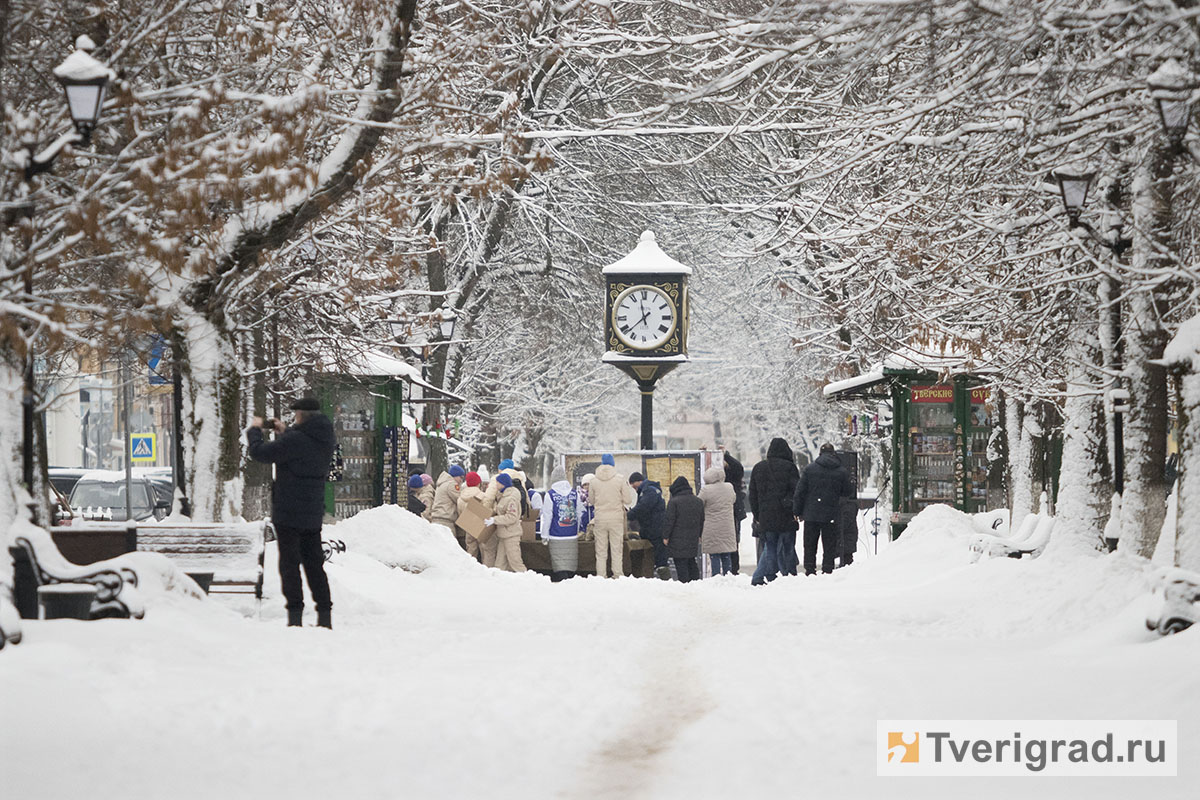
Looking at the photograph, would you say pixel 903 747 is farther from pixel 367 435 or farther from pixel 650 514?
pixel 367 435

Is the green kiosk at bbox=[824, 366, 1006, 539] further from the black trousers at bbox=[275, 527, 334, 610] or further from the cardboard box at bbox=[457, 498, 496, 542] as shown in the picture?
the black trousers at bbox=[275, 527, 334, 610]

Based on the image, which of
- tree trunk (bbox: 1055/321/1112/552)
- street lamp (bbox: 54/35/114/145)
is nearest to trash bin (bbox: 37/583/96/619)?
street lamp (bbox: 54/35/114/145)

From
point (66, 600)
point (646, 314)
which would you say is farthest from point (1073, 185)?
point (646, 314)

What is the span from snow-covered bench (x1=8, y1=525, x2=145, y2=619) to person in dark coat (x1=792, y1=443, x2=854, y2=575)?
11741 mm

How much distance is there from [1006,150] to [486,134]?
4652 mm

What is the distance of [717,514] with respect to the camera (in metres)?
22.9

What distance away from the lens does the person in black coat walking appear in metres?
22.0

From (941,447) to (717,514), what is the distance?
13.1ft

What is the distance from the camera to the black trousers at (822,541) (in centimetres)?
2211

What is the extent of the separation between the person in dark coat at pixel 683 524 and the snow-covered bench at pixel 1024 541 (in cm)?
452

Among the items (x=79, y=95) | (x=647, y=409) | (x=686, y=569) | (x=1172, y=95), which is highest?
(x=79, y=95)

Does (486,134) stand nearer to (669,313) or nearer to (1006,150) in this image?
(1006,150)

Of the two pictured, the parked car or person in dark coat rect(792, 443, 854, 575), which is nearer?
person in dark coat rect(792, 443, 854, 575)

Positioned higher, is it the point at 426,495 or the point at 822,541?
the point at 426,495
